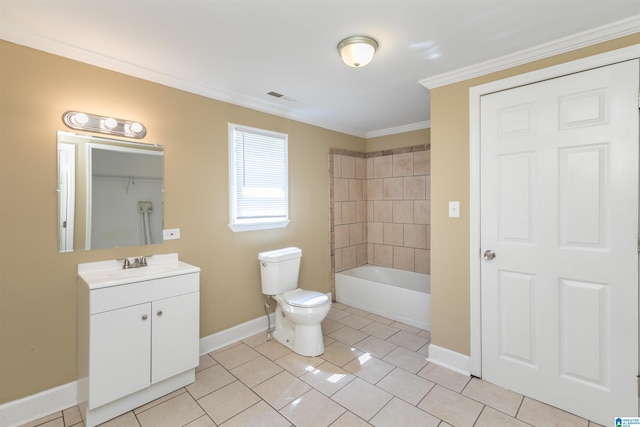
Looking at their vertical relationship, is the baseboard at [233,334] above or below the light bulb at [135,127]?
below

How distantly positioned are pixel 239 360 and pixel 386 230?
8.29 ft

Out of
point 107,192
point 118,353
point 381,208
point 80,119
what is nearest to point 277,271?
point 118,353

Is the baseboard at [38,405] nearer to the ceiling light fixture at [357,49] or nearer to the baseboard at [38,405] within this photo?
the baseboard at [38,405]

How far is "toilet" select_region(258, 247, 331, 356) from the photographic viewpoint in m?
2.51

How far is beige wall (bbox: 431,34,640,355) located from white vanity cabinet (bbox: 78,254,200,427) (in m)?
1.92

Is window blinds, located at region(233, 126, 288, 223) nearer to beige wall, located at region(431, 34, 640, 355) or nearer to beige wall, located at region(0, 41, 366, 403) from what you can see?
beige wall, located at region(0, 41, 366, 403)

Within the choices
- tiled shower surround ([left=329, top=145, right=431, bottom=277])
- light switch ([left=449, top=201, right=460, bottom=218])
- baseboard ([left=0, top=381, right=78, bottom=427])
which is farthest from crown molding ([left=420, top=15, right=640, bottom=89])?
baseboard ([left=0, top=381, right=78, bottom=427])

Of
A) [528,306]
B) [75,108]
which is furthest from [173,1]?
[528,306]

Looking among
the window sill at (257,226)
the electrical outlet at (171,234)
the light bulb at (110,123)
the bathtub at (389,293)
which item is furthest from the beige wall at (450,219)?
the light bulb at (110,123)

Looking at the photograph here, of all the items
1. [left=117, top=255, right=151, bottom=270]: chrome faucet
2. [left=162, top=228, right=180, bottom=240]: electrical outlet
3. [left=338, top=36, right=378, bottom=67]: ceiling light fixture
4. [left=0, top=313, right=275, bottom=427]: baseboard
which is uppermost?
[left=338, top=36, right=378, bottom=67]: ceiling light fixture

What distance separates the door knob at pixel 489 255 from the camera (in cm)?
213

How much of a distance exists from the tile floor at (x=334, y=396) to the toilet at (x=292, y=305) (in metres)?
0.10

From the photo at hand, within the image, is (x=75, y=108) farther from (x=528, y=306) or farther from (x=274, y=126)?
(x=528, y=306)

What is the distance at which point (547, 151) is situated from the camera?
191 centimetres
